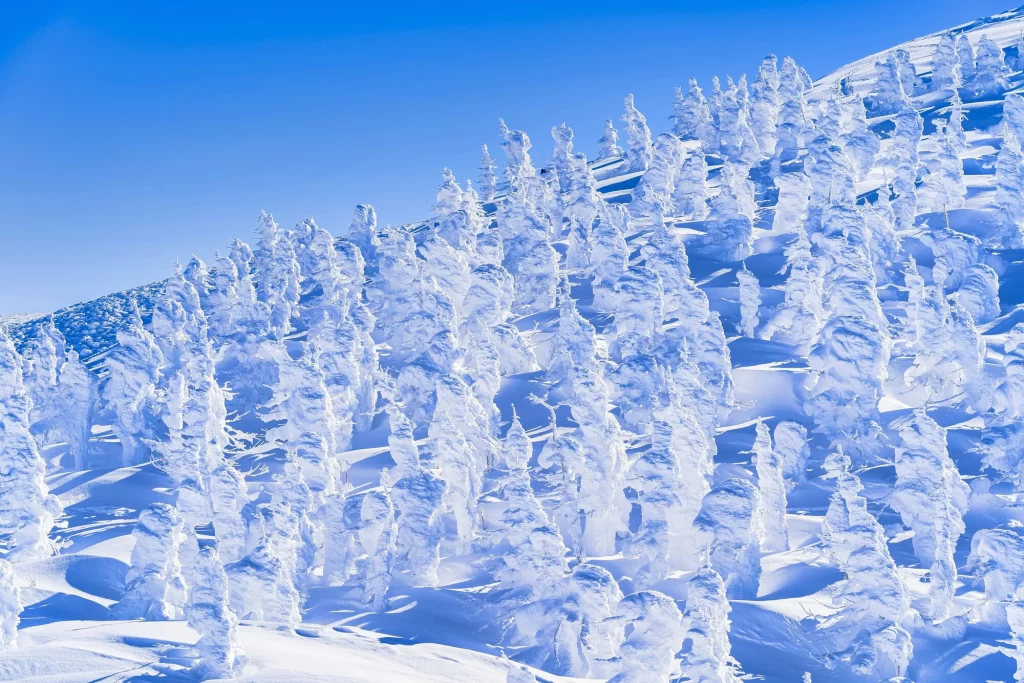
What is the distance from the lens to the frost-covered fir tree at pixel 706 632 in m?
34.6

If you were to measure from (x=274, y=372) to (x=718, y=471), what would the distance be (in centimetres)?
3878

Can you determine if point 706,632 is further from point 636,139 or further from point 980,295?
point 636,139

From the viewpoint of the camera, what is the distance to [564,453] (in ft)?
177

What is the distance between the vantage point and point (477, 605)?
48469 millimetres

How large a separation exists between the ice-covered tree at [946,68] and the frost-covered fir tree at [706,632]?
129258mm

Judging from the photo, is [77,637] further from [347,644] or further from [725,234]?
[725,234]

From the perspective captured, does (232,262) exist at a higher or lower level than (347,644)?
higher

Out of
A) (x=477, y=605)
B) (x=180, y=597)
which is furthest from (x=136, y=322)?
(x=477, y=605)

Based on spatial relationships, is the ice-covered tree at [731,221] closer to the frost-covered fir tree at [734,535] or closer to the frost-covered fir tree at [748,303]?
the frost-covered fir tree at [748,303]

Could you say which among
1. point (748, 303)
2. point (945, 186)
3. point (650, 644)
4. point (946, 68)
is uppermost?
point (946, 68)

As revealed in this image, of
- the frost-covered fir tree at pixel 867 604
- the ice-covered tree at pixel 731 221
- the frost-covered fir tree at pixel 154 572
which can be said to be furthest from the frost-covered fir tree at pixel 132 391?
the ice-covered tree at pixel 731 221

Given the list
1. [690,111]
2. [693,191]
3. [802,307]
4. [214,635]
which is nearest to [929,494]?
[802,307]

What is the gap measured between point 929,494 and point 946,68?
11592cm

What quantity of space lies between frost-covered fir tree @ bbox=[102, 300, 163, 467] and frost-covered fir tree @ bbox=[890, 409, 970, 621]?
170 ft
